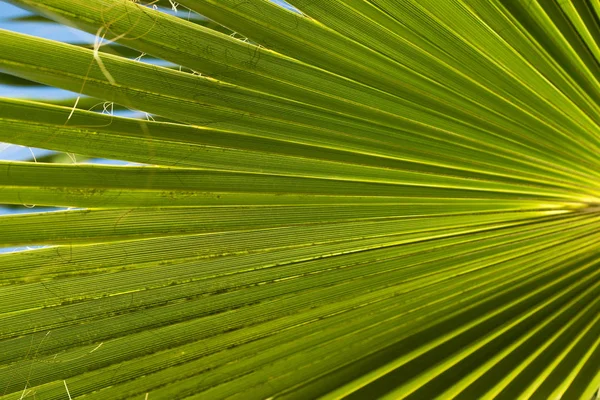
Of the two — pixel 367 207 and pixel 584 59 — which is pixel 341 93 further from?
pixel 584 59

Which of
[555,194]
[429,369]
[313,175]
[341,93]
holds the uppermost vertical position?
[341,93]

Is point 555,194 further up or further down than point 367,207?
further down

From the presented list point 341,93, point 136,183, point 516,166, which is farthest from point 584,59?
point 136,183

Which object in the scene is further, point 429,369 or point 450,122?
point 450,122

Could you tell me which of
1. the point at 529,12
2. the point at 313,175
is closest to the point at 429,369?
the point at 313,175

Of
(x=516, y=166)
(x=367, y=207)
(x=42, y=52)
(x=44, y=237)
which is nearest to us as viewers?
(x=42, y=52)

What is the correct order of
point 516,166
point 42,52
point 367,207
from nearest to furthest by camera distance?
1. point 42,52
2. point 367,207
3. point 516,166
